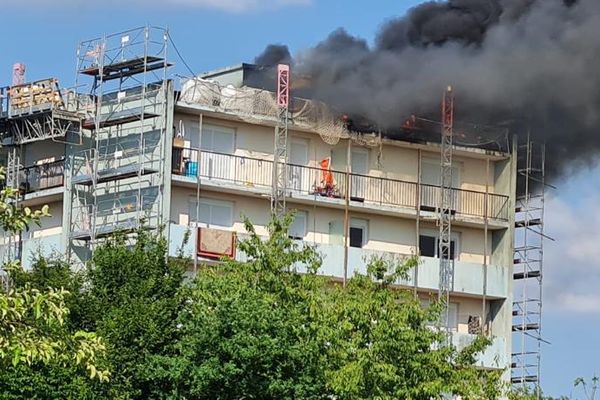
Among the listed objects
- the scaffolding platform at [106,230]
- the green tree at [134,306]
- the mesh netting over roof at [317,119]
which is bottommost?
the green tree at [134,306]

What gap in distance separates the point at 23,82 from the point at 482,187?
2000 cm

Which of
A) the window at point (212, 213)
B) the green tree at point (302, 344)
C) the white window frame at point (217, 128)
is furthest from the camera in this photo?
the white window frame at point (217, 128)

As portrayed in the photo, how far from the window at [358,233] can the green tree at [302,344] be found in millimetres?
18113

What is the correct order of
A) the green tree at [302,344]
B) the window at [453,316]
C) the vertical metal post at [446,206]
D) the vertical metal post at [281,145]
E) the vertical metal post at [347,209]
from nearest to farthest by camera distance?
the green tree at [302,344] < the vertical metal post at [281,145] < the vertical metal post at [347,209] < the vertical metal post at [446,206] < the window at [453,316]

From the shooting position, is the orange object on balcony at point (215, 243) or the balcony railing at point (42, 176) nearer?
the orange object on balcony at point (215, 243)

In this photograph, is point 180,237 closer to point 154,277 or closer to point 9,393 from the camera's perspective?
point 154,277

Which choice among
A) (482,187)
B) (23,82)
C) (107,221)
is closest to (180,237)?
(107,221)

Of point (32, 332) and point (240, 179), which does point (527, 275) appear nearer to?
point (240, 179)

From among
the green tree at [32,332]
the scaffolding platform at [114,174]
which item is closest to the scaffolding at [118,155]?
the scaffolding platform at [114,174]

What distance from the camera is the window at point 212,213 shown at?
6712 cm

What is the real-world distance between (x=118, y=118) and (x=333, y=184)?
930cm

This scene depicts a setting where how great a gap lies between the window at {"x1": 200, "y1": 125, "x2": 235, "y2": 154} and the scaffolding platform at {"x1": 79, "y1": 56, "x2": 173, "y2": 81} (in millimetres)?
3124

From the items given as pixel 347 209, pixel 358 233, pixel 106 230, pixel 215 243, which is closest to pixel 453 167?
pixel 358 233

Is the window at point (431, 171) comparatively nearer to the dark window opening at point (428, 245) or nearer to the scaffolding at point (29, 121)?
the dark window opening at point (428, 245)
